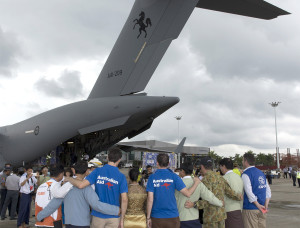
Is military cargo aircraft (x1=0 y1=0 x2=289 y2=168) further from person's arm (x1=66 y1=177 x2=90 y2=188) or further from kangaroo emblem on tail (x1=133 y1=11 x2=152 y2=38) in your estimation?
person's arm (x1=66 y1=177 x2=90 y2=188)

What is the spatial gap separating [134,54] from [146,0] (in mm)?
1732

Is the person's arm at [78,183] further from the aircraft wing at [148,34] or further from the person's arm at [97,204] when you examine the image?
the aircraft wing at [148,34]

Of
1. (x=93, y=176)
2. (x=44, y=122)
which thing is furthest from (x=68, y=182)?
(x=44, y=122)

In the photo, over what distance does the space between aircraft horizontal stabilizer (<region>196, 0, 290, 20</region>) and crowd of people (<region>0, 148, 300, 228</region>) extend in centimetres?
557

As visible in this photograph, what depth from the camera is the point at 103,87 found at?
10383 millimetres

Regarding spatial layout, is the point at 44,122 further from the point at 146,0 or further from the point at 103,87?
the point at 146,0

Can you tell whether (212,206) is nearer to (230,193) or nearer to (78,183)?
(230,193)

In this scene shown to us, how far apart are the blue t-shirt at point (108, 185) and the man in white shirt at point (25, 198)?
4.25m

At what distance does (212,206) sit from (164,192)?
922 millimetres

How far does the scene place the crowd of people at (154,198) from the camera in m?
3.79

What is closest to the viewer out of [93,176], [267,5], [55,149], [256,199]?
[93,176]

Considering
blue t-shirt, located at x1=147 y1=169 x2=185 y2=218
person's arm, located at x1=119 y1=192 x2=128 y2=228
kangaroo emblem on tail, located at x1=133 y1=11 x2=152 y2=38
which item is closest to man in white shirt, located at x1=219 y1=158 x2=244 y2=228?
blue t-shirt, located at x1=147 y1=169 x2=185 y2=218

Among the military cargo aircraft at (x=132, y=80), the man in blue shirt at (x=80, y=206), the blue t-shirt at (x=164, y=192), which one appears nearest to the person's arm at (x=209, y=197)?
the blue t-shirt at (x=164, y=192)

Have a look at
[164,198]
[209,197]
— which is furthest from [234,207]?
[164,198]
